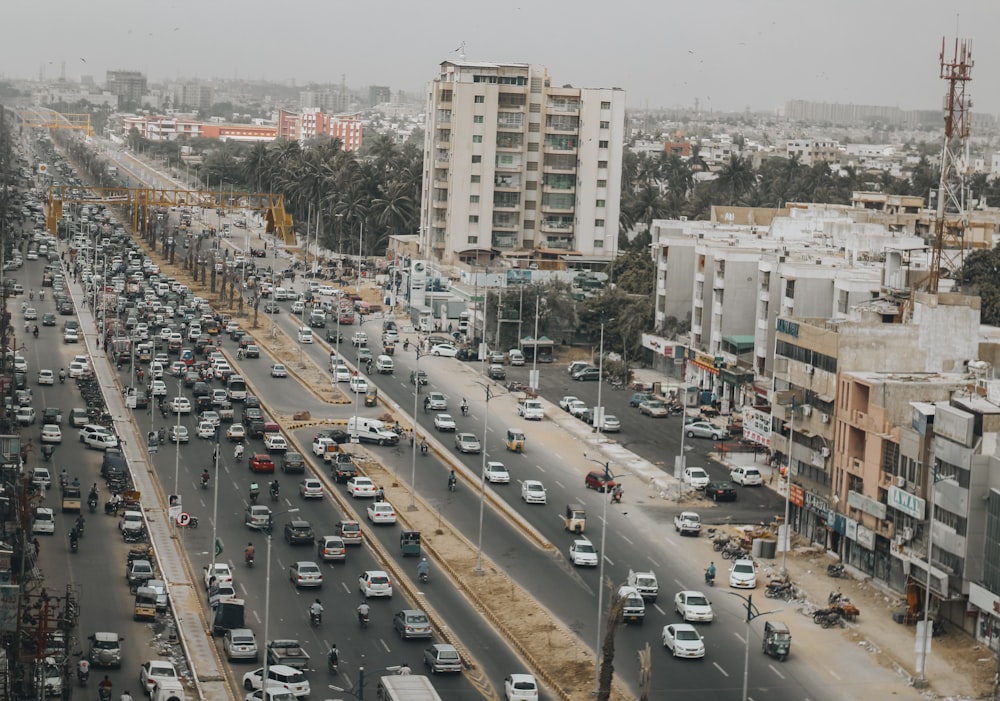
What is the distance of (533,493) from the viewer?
3115 inches

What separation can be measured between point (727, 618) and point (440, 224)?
93513 mm

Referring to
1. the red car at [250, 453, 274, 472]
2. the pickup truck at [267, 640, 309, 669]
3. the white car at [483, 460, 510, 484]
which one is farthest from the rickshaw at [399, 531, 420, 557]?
the red car at [250, 453, 274, 472]

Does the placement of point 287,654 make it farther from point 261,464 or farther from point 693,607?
point 261,464

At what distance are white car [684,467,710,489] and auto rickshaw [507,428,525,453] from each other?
31.3 ft

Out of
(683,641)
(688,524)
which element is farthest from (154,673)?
(688,524)

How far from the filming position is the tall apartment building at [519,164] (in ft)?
495

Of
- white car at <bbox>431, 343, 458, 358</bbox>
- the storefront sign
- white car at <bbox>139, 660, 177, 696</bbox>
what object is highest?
the storefront sign

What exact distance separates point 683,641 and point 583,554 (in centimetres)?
1120

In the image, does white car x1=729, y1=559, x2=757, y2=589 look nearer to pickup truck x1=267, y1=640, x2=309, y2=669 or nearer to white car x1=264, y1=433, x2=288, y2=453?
pickup truck x1=267, y1=640, x2=309, y2=669

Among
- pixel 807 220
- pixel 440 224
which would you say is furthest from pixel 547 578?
pixel 440 224

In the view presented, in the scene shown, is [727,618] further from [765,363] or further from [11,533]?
[765,363]

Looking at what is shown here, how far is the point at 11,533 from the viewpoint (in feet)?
214

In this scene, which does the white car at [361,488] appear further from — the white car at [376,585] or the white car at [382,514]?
the white car at [376,585]

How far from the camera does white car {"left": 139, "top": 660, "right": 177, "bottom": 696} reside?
52.5 meters
